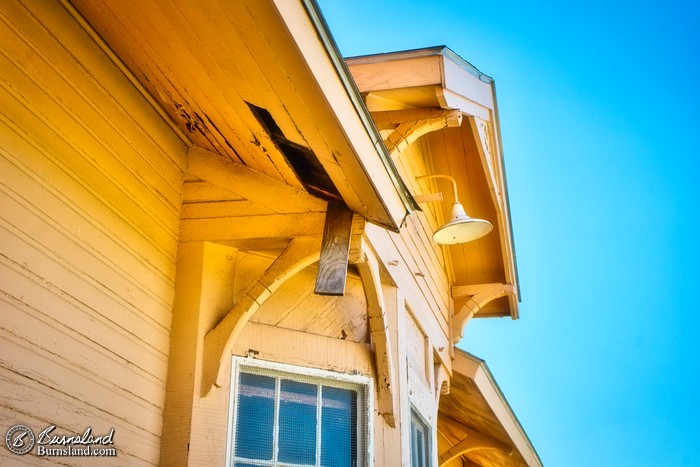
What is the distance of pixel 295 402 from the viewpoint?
17.6ft

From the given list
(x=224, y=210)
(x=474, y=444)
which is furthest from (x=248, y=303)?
(x=474, y=444)

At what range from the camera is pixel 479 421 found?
9828 millimetres

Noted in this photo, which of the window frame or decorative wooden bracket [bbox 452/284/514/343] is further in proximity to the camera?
decorative wooden bracket [bbox 452/284/514/343]

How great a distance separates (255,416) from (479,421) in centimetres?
503

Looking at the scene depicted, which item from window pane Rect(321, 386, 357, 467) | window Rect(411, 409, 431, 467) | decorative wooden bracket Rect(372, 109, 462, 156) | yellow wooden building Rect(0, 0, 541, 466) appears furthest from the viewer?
decorative wooden bracket Rect(372, 109, 462, 156)

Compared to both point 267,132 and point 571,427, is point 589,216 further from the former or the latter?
point 267,132

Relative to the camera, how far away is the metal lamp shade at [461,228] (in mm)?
6938

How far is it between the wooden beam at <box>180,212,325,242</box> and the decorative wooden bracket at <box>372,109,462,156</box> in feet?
5.31

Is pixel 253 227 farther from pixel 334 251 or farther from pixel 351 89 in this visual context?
pixel 351 89

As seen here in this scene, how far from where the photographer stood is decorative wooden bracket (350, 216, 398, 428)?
5.73 metres

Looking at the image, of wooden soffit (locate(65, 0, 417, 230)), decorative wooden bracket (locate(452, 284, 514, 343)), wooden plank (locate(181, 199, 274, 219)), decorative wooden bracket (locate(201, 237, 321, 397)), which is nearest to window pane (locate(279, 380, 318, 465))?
decorative wooden bracket (locate(201, 237, 321, 397))

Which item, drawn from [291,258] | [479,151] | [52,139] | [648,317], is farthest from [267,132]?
[648,317]

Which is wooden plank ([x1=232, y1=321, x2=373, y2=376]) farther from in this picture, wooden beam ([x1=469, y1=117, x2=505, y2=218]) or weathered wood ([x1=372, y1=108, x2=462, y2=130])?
wooden beam ([x1=469, y1=117, x2=505, y2=218])

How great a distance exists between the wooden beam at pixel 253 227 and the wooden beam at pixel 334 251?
0.09m
